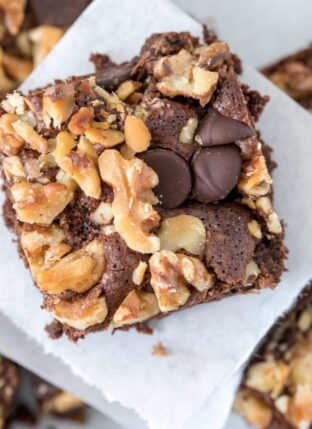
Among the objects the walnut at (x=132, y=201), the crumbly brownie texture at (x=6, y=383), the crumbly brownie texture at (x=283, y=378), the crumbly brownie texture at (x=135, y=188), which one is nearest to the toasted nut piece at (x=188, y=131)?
the crumbly brownie texture at (x=135, y=188)

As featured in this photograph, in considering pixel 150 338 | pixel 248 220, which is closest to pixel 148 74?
pixel 248 220

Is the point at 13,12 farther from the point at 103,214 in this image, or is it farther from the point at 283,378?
the point at 283,378

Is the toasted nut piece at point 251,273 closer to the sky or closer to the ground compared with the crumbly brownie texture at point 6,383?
closer to the sky

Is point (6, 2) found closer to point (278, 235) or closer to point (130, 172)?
point (130, 172)

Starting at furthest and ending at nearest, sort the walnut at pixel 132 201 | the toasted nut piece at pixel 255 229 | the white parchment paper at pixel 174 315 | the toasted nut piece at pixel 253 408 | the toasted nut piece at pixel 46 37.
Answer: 1. the toasted nut piece at pixel 253 408
2. the toasted nut piece at pixel 46 37
3. the white parchment paper at pixel 174 315
4. the toasted nut piece at pixel 255 229
5. the walnut at pixel 132 201

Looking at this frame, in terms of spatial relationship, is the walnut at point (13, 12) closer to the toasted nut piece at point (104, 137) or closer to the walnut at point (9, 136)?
the walnut at point (9, 136)

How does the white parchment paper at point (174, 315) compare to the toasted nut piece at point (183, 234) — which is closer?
the toasted nut piece at point (183, 234)
